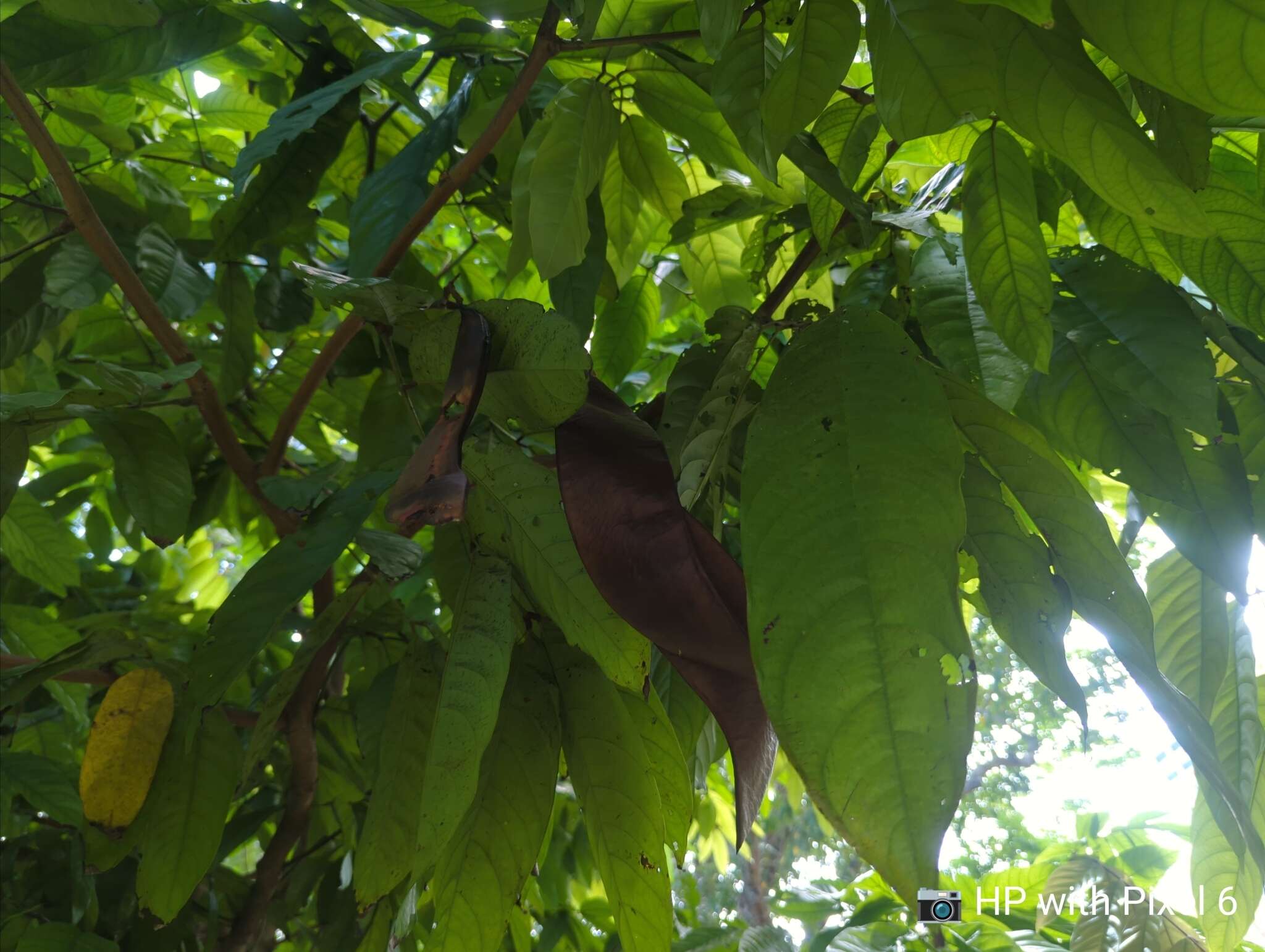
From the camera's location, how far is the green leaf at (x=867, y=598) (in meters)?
0.23

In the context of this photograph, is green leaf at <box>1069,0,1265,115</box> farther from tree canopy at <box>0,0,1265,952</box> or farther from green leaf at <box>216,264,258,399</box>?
green leaf at <box>216,264,258,399</box>

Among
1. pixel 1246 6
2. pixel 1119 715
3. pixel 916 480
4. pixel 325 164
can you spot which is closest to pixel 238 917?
pixel 325 164

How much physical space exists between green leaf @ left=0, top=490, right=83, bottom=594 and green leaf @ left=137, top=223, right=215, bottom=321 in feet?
1.02

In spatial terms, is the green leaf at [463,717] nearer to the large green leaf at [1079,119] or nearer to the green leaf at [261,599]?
the green leaf at [261,599]

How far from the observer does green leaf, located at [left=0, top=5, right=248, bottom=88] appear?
2.06 feet

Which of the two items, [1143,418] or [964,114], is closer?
[964,114]

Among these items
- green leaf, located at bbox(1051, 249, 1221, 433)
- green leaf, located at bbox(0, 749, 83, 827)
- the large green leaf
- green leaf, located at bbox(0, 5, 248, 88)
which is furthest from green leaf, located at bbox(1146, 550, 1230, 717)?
green leaf, located at bbox(0, 749, 83, 827)

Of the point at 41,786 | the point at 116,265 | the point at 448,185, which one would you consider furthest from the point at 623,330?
the point at 41,786

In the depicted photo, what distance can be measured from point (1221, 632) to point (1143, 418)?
0.13 metres

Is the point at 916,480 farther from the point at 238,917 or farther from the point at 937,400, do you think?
the point at 238,917

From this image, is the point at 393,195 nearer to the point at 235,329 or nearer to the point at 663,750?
the point at 235,329

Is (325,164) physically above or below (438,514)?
above

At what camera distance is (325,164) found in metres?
0.74

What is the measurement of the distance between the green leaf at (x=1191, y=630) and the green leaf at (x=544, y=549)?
0.93ft
